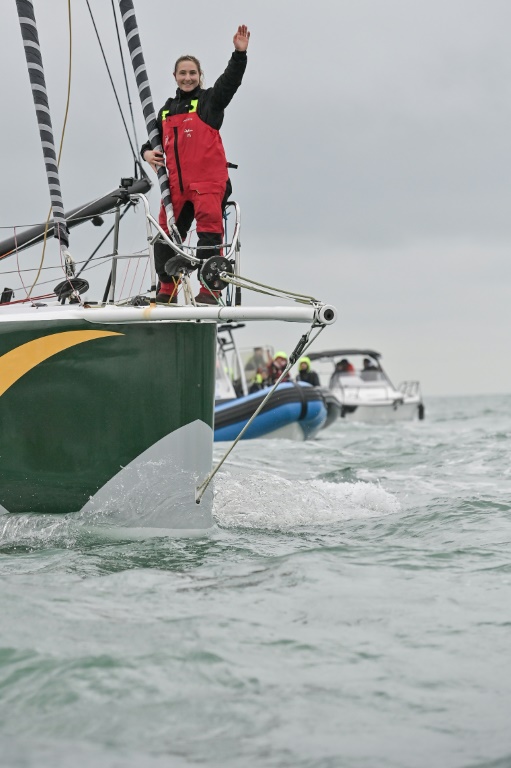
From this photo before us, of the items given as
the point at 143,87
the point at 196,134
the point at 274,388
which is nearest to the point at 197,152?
the point at 196,134

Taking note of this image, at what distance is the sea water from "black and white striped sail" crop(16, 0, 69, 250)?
2.15m

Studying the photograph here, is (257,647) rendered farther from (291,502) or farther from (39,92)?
(39,92)

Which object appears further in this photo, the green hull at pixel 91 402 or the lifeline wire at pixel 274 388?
the green hull at pixel 91 402

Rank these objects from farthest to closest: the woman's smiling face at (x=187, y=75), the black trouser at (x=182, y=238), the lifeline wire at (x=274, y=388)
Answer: the black trouser at (x=182, y=238) < the woman's smiling face at (x=187, y=75) < the lifeline wire at (x=274, y=388)

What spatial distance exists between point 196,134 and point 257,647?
10.3 ft

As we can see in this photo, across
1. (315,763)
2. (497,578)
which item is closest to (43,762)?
(315,763)

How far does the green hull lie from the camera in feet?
16.0

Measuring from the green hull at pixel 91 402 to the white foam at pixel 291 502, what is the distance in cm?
80

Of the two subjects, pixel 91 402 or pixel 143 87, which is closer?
pixel 91 402

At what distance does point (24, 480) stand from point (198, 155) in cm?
198

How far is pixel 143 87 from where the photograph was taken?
19.1ft

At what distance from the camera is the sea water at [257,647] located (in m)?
2.36

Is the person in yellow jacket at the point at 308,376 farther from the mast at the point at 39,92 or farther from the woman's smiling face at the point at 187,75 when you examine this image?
the woman's smiling face at the point at 187,75

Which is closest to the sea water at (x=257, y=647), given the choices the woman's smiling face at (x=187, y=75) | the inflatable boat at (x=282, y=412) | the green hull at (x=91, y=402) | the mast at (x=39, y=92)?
the green hull at (x=91, y=402)
